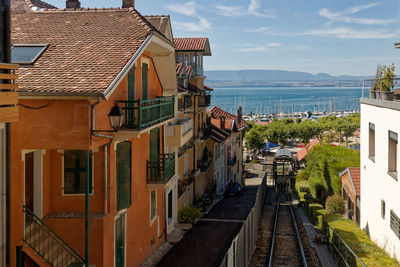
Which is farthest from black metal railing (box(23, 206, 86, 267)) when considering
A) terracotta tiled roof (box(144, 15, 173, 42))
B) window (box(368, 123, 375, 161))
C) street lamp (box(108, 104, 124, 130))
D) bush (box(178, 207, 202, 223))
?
window (box(368, 123, 375, 161))

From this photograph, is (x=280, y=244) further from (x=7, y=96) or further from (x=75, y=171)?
(x=7, y=96)

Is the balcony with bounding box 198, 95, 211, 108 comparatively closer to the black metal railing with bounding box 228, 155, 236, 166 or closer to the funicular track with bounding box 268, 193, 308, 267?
the funicular track with bounding box 268, 193, 308, 267

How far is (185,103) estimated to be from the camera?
28.3 metres

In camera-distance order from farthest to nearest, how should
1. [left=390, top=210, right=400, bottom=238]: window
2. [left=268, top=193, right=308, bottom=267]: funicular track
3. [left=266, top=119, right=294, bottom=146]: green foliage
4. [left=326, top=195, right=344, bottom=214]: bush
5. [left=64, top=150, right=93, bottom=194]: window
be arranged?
[left=266, top=119, right=294, bottom=146]: green foliage, [left=326, top=195, right=344, bottom=214]: bush, [left=268, top=193, right=308, bottom=267]: funicular track, [left=390, top=210, right=400, bottom=238]: window, [left=64, top=150, right=93, bottom=194]: window

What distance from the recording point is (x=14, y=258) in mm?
9953

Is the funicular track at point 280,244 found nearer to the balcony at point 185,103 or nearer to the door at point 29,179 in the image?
the balcony at point 185,103

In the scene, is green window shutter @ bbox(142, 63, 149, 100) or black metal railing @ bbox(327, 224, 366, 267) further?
green window shutter @ bbox(142, 63, 149, 100)

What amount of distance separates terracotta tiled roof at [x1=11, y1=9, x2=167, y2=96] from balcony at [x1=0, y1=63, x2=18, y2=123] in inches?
70.5

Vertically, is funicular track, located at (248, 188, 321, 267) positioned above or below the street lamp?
below

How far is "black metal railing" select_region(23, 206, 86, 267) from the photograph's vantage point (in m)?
10.8

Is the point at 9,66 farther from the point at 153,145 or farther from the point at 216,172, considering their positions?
the point at 216,172

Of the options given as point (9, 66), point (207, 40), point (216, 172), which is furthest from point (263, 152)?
point (9, 66)

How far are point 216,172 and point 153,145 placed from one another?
23.5 metres

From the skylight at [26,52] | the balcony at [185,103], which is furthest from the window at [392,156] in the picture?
the balcony at [185,103]
